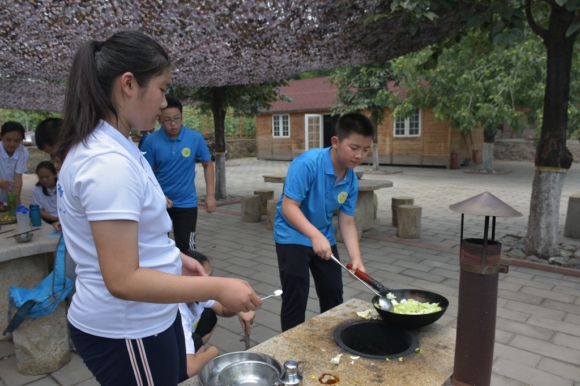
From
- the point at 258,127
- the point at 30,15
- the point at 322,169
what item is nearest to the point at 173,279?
the point at 322,169

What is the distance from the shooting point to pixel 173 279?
3.76ft

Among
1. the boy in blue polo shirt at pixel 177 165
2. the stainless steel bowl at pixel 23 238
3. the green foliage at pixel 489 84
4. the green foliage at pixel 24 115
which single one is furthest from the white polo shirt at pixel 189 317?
the green foliage at pixel 24 115

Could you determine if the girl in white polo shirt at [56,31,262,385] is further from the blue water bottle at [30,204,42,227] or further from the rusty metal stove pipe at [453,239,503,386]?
the blue water bottle at [30,204,42,227]

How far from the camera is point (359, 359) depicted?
1851 millimetres

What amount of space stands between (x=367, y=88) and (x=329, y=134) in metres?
6.76

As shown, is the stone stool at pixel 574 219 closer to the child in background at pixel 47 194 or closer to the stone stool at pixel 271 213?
the stone stool at pixel 271 213

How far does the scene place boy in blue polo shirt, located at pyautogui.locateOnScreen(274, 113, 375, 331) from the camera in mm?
2486

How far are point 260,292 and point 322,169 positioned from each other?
7.23 ft

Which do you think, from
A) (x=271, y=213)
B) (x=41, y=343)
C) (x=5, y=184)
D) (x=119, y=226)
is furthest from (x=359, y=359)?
(x=271, y=213)

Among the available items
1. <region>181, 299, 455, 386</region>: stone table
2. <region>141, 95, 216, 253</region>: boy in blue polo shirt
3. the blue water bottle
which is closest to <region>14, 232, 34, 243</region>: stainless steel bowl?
the blue water bottle

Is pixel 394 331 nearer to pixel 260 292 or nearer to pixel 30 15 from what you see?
pixel 260 292

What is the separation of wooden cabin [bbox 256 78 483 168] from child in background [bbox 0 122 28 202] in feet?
44.0

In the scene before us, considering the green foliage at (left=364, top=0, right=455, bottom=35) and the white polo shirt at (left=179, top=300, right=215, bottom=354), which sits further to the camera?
the green foliage at (left=364, top=0, right=455, bottom=35)

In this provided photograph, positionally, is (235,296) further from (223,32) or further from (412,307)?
(223,32)
